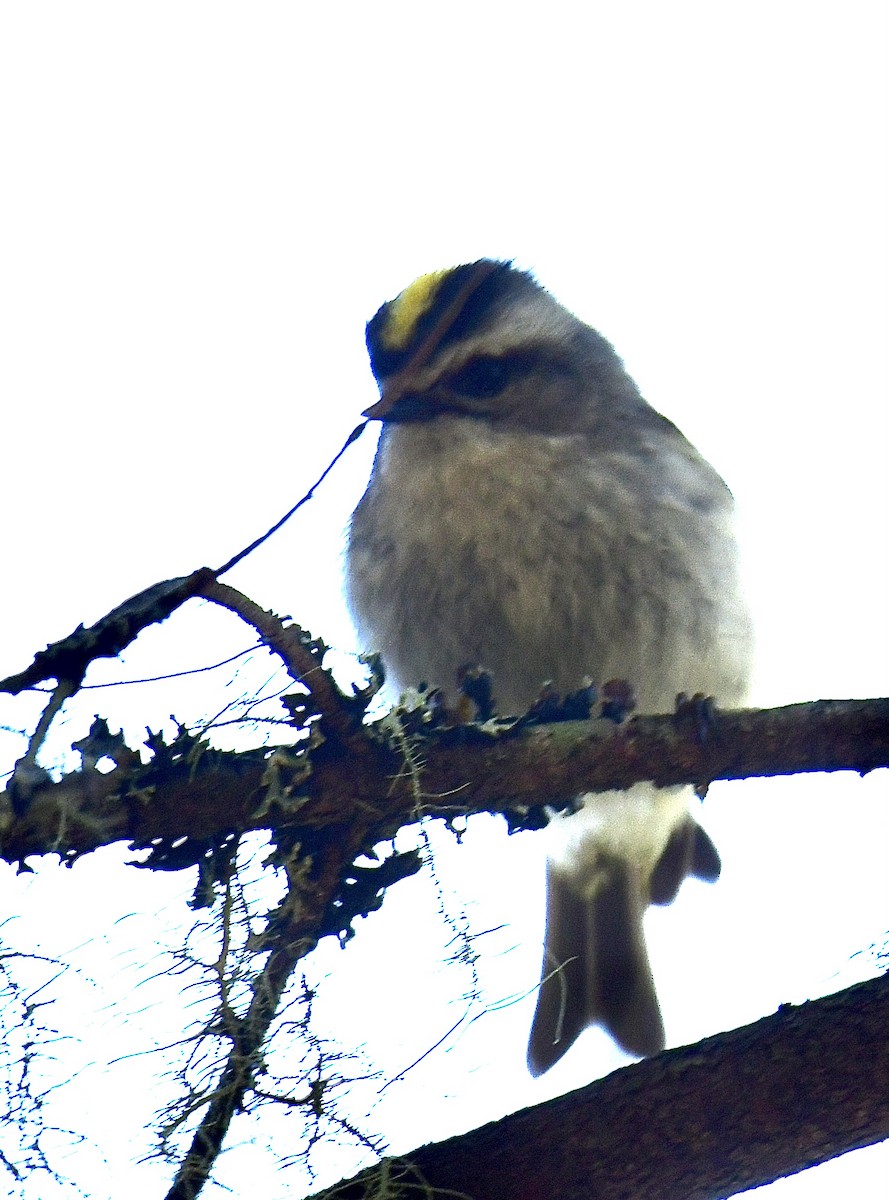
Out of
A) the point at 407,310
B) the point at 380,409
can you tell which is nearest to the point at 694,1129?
the point at 380,409

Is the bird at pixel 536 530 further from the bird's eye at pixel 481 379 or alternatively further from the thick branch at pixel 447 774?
the thick branch at pixel 447 774

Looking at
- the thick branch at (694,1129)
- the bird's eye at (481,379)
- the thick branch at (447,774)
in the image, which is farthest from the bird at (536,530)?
the thick branch at (694,1129)

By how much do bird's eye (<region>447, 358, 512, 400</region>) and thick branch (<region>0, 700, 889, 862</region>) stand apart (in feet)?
3.16

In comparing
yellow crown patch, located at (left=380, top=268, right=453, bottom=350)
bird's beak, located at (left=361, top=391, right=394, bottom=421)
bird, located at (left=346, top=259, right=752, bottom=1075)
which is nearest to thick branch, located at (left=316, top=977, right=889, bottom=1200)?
bird, located at (left=346, top=259, right=752, bottom=1075)

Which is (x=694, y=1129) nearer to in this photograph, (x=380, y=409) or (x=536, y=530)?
(x=536, y=530)

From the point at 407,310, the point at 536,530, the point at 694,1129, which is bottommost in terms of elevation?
the point at 694,1129

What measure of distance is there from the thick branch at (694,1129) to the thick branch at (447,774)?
15.9 inches

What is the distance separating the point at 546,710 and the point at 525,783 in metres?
0.12

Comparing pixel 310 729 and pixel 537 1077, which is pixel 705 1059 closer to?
pixel 310 729

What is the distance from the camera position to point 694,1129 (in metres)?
1.61

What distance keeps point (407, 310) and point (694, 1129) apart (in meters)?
1.79

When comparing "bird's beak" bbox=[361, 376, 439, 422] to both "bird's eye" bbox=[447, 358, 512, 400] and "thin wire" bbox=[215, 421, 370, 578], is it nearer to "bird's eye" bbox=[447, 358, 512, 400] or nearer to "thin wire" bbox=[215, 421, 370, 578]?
"bird's eye" bbox=[447, 358, 512, 400]

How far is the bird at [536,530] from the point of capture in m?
2.65

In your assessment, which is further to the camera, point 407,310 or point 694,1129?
point 407,310
